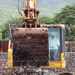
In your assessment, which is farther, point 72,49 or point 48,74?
point 72,49

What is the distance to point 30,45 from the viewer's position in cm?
1709

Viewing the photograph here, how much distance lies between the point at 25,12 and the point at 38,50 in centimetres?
161

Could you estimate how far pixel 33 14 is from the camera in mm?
17766

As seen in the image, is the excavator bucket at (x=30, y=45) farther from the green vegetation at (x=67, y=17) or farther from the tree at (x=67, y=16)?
the tree at (x=67, y=16)

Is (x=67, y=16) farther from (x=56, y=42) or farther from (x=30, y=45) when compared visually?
(x=30, y=45)

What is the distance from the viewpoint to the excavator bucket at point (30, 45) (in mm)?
17031

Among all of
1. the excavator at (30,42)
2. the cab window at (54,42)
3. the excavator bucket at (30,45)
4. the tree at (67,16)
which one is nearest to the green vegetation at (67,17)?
the tree at (67,16)

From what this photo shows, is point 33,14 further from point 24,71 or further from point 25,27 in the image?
point 24,71

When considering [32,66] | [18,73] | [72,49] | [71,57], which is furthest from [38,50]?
[72,49]

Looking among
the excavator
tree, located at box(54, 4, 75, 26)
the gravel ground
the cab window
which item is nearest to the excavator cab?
the cab window

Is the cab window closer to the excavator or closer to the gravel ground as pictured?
the gravel ground

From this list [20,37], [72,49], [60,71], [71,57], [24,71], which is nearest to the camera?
[20,37]

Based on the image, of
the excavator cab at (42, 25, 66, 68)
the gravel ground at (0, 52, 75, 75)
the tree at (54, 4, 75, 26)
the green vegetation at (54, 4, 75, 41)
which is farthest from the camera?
the tree at (54, 4, 75, 26)

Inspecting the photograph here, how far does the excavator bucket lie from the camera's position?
17.0 meters
